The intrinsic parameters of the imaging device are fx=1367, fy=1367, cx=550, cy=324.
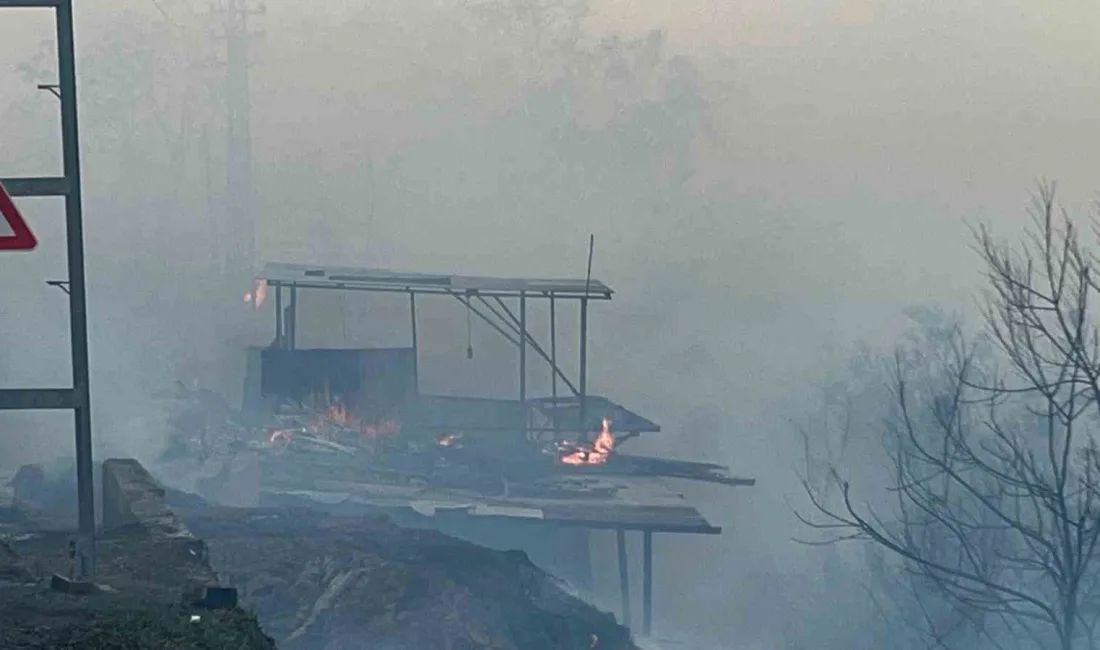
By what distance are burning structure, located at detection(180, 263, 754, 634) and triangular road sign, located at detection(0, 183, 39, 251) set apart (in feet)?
42.7

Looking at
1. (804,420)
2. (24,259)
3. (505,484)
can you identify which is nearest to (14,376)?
(24,259)

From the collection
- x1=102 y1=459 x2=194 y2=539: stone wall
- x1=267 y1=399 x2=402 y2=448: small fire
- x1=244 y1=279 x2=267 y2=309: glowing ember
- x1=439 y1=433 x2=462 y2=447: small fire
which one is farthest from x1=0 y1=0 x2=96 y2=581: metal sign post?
x1=244 y1=279 x2=267 y2=309: glowing ember

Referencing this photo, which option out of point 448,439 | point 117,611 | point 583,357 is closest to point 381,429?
point 448,439

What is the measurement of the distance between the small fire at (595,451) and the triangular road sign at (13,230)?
16113 millimetres

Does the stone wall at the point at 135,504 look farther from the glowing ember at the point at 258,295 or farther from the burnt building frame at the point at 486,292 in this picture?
the glowing ember at the point at 258,295

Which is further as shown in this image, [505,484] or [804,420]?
[804,420]

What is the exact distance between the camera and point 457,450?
67.3 feet

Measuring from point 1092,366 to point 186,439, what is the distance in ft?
53.4

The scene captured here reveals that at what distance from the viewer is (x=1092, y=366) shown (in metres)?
7.51

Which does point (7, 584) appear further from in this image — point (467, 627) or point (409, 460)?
point (409, 460)

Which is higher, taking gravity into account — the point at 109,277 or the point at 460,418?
the point at 109,277

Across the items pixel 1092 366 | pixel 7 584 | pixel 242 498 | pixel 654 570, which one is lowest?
pixel 654 570

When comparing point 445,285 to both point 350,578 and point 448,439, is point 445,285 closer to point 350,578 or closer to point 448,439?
point 448,439

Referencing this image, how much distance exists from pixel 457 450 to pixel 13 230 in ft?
52.7
